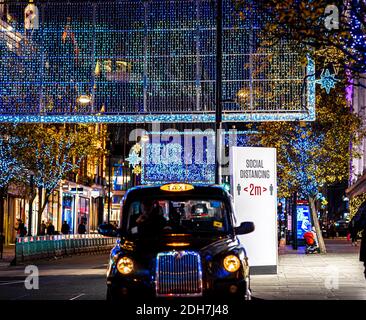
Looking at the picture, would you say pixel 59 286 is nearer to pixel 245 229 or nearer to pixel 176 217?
pixel 176 217

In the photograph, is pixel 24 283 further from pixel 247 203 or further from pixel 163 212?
pixel 163 212

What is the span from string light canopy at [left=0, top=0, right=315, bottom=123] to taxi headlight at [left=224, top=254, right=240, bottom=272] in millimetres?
15218

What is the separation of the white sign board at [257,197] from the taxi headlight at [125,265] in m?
10.8

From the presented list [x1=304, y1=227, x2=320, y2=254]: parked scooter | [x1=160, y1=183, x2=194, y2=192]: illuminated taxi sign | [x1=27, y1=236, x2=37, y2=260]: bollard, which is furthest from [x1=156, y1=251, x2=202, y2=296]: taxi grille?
[x1=304, y1=227, x2=320, y2=254]: parked scooter

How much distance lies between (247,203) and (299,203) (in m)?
23.4

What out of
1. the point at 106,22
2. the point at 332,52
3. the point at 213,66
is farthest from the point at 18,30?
the point at 332,52

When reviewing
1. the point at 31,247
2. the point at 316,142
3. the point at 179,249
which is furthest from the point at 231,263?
the point at 316,142

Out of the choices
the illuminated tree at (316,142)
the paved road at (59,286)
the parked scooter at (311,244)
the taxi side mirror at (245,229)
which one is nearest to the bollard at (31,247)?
the paved road at (59,286)

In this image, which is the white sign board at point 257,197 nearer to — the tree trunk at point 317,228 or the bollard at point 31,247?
the bollard at point 31,247

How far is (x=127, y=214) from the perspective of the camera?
11.6 metres

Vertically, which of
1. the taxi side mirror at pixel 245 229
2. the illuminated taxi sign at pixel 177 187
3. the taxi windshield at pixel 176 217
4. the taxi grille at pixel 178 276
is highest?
the illuminated taxi sign at pixel 177 187

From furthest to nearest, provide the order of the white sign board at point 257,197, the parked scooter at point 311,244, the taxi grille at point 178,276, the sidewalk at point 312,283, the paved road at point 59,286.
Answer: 1. the parked scooter at point 311,244
2. the white sign board at point 257,197
3. the paved road at point 59,286
4. the sidewalk at point 312,283
5. the taxi grille at point 178,276

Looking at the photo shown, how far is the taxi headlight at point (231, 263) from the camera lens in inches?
402

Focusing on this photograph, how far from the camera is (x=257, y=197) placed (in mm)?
21250
